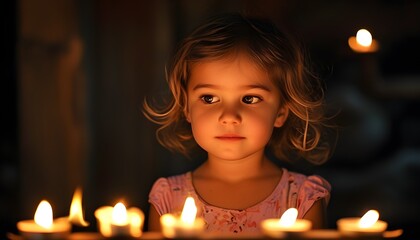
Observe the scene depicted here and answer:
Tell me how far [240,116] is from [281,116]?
236mm

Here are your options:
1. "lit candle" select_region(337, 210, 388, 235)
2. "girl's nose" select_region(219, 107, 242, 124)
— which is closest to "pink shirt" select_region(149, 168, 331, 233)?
"girl's nose" select_region(219, 107, 242, 124)

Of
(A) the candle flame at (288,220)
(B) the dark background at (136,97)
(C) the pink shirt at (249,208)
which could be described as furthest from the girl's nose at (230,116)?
(B) the dark background at (136,97)

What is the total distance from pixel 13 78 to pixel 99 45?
0.91 metres

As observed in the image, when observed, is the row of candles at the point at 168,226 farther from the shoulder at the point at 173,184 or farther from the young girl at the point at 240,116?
the shoulder at the point at 173,184

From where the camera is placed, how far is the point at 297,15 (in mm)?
4711

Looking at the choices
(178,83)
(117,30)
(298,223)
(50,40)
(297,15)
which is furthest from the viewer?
(297,15)

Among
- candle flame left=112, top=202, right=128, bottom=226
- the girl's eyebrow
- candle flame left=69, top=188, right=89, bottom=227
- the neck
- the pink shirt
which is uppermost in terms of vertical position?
the girl's eyebrow

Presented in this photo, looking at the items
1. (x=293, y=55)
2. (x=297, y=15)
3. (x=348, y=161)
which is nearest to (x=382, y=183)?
(x=348, y=161)

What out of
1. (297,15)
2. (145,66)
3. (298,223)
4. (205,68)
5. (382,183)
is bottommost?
(298,223)

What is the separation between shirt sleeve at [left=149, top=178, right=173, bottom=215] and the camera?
91.9 inches

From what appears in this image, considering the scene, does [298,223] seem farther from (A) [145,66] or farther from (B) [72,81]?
(A) [145,66]

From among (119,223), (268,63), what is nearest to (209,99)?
(268,63)

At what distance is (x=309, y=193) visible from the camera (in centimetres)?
229

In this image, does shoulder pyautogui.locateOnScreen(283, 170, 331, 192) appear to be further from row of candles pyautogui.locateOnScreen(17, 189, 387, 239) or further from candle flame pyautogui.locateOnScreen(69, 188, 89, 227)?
candle flame pyautogui.locateOnScreen(69, 188, 89, 227)
